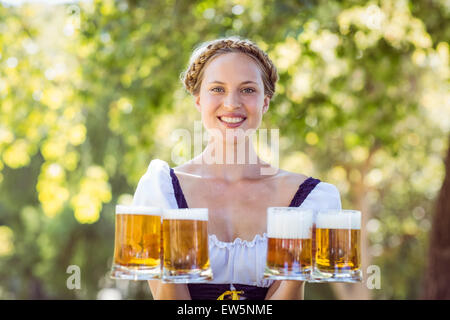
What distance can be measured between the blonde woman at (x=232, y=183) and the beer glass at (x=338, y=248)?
1.41 ft

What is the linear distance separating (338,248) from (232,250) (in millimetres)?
630

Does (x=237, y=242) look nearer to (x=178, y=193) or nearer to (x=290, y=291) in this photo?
(x=178, y=193)

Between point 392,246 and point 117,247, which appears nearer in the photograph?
point 117,247

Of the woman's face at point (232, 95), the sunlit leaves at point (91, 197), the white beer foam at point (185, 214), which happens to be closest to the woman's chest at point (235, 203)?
the woman's face at point (232, 95)

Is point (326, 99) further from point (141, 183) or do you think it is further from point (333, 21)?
point (141, 183)

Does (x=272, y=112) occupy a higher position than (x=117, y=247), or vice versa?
(x=272, y=112)

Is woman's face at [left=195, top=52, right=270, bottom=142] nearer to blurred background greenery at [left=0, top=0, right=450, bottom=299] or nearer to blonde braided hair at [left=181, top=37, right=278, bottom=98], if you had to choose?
blonde braided hair at [left=181, top=37, right=278, bottom=98]

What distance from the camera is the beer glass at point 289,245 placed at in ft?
6.07

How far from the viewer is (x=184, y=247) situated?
1.85 m

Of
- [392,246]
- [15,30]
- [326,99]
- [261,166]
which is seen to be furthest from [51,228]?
[261,166]

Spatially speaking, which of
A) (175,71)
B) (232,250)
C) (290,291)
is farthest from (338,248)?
(175,71)

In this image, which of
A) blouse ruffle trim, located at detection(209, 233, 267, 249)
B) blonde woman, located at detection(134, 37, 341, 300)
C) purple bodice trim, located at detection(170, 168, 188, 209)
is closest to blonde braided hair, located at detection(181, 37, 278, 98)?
blonde woman, located at detection(134, 37, 341, 300)
